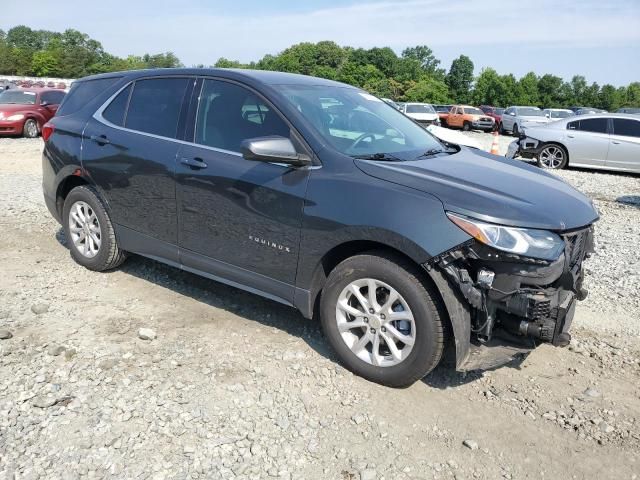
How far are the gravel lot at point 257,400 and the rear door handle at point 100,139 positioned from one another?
121 centimetres

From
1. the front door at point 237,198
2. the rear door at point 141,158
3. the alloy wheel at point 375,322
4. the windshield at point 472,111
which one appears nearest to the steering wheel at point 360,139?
the front door at point 237,198

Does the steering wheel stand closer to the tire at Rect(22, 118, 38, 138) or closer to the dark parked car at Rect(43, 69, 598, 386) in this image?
the dark parked car at Rect(43, 69, 598, 386)

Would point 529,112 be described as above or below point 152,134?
below

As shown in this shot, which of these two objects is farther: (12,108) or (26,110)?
(26,110)

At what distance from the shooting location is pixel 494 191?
334 centimetres

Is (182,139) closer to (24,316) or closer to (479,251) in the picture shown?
(24,316)

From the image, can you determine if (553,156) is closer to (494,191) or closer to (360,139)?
(360,139)

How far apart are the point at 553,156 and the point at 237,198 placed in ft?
40.2

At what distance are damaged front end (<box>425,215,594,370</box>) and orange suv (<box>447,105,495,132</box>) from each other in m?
31.7

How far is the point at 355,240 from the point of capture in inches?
135

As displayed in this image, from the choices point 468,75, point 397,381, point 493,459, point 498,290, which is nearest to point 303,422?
point 397,381

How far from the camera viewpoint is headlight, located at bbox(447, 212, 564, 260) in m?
3.04

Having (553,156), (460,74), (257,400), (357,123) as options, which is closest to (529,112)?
(553,156)

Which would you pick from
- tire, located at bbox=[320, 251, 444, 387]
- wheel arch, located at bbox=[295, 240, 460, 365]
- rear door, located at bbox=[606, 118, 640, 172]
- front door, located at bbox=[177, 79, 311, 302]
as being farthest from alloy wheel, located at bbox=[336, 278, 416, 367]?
rear door, located at bbox=[606, 118, 640, 172]
